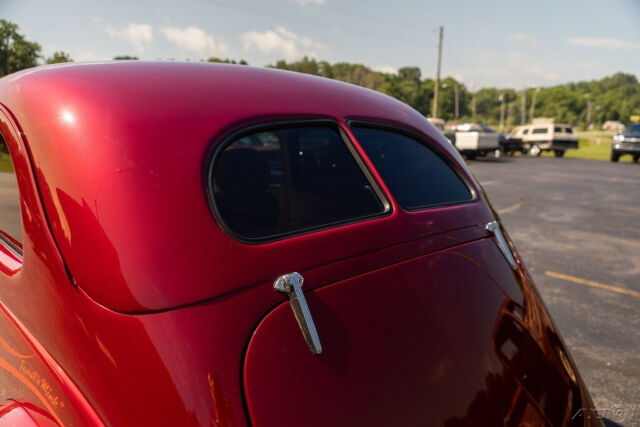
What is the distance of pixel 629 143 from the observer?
21672 mm

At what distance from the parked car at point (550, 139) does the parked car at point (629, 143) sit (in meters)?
6.01

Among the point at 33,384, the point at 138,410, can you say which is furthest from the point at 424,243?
the point at 33,384

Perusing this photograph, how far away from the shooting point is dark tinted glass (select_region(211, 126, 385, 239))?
4.53 feet

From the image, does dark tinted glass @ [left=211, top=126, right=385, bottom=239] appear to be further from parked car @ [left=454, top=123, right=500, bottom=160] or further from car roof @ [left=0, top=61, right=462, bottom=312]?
parked car @ [left=454, top=123, right=500, bottom=160]

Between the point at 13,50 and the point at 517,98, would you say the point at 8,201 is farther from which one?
the point at 517,98

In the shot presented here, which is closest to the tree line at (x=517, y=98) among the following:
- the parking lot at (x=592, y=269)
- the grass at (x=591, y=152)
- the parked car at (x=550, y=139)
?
the grass at (x=591, y=152)

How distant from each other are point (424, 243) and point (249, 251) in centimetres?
64

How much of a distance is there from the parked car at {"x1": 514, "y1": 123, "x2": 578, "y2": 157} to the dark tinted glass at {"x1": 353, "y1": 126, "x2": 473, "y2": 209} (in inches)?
1179

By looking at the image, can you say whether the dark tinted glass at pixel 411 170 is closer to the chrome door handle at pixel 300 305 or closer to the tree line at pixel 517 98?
the chrome door handle at pixel 300 305

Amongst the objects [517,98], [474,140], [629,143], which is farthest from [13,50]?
[517,98]

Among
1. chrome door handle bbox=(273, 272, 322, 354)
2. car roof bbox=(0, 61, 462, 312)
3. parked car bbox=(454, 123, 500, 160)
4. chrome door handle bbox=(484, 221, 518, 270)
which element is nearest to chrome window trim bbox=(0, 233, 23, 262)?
car roof bbox=(0, 61, 462, 312)

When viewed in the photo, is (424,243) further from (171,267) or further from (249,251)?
(171,267)

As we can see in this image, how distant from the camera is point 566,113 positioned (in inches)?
4535

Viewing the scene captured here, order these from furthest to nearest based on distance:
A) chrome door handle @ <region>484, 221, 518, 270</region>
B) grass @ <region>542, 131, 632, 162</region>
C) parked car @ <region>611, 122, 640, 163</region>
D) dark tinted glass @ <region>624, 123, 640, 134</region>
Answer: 1. grass @ <region>542, 131, 632, 162</region>
2. dark tinted glass @ <region>624, 123, 640, 134</region>
3. parked car @ <region>611, 122, 640, 163</region>
4. chrome door handle @ <region>484, 221, 518, 270</region>
